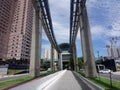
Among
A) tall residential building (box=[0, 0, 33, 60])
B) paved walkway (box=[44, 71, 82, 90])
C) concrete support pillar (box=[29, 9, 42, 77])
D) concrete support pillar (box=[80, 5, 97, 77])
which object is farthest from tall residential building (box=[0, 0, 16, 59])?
paved walkway (box=[44, 71, 82, 90])

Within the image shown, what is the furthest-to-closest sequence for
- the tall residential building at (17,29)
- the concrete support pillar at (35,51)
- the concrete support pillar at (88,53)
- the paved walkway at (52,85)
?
the tall residential building at (17,29)
the concrete support pillar at (35,51)
the concrete support pillar at (88,53)
the paved walkway at (52,85)

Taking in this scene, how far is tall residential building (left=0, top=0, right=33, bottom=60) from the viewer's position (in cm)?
8381

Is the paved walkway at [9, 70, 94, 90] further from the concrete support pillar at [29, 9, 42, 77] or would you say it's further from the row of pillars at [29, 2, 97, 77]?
the concrete support pillar at [29, 9, 42, 77]

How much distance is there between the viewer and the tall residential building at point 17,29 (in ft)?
275

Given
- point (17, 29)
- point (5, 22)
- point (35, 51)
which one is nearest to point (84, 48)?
point (35, 51)

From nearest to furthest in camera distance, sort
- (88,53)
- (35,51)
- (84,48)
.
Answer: (88,53) → (84,48) → (35,51)

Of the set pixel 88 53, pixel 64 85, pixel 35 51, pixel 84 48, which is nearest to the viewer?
pixel 64 85

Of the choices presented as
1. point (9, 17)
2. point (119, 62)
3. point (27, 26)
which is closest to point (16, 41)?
point (27, 26)

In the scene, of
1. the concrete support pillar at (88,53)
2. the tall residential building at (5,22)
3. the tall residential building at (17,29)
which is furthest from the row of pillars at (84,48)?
the tall residential building at (5,22)

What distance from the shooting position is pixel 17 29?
93.2m

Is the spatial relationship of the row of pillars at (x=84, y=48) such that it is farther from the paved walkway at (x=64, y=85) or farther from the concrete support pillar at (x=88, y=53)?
the paved walkway at (x=64, y=85)

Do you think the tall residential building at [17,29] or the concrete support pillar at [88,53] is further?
the tall residential building at [17,29]

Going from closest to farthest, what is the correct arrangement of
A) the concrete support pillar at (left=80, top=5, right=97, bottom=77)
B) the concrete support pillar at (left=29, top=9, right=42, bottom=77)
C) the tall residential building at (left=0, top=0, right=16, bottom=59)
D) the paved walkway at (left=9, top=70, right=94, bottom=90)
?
the paved walkway at (left=9, top=70, right=94, bottom=90), the concrete support pillar at (left=80, top=5, right=97, bottom=77), the concrete support pillar at (left=29, top=9, right=42, bottom=77), the tall residential building at (left=0, top=0, right=16, bottom=59)

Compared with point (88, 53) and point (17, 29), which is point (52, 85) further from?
point (17, 29)
